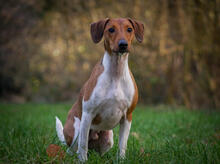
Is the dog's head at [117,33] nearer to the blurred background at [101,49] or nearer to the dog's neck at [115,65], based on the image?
the dog's neck at [115,65]

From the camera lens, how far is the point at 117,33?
9.01 feet

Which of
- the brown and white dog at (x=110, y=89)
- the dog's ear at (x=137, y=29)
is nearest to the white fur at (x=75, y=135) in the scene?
the brown and white dog at (x=110, y=89)

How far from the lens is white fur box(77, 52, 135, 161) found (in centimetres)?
283

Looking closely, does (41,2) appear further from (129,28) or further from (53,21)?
(129,28)

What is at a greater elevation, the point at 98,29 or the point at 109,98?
the point at 98,29

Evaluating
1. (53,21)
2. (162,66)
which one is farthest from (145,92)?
(53,21)

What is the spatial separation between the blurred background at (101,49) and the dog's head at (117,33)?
5.64 meters

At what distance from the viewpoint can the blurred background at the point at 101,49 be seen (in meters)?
8.10

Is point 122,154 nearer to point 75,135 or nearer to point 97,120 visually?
point 97,120

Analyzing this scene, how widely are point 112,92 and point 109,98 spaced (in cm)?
7

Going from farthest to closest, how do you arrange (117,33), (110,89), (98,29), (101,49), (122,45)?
(101,49), (98,29), (110,89), (117,33), (122,45)

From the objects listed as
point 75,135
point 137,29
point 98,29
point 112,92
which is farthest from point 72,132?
point 137,29

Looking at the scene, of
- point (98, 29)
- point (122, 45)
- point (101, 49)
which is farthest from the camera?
point (101, 49)

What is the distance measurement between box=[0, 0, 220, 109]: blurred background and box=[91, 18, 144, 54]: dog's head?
5.64 metres
